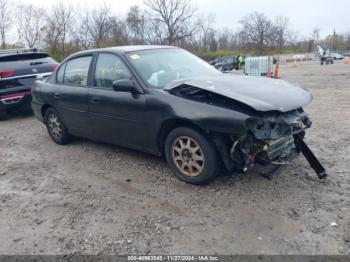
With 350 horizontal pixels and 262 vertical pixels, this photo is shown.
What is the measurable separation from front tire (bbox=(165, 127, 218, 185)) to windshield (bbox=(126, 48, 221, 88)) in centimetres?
73

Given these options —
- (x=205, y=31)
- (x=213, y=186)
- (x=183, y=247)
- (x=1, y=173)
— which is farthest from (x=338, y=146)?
(x=205, y=31)

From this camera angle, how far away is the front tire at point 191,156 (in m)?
3.55

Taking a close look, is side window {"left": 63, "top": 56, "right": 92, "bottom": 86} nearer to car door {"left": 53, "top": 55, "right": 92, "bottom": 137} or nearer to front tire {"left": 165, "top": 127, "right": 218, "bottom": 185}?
car door {"left": 53, "top": 55, "right": 92, "bottom": 137}

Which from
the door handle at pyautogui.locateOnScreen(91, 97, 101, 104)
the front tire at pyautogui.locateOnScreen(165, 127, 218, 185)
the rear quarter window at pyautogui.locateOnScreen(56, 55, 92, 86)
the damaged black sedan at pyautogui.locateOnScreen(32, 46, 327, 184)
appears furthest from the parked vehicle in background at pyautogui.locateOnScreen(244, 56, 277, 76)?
the front tire at pyautogui.locateOnScreen(165, 127, 218, 185)

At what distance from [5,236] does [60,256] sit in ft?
2.46

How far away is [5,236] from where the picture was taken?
3.11 metres

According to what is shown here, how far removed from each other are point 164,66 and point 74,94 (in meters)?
1.56

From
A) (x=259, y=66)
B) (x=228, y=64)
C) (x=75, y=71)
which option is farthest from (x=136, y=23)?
(x=75, y=71)

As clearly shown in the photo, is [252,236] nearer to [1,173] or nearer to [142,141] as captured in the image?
[142,141]

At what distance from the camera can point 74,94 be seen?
5.00 metres

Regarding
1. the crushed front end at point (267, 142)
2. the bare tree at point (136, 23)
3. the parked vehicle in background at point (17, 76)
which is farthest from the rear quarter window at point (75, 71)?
the bare tree at point (136, 23)

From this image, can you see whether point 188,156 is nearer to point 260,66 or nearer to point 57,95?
point 57,95

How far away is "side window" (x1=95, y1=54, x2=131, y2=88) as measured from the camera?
4316 millimetres

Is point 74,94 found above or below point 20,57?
below
